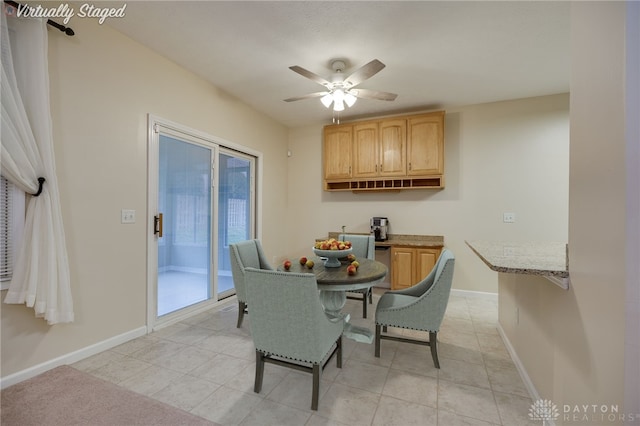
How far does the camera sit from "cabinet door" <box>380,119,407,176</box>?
4.09 metres

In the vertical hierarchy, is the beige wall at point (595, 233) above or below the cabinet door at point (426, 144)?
below

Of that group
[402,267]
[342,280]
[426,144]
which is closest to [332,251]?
[342,280]

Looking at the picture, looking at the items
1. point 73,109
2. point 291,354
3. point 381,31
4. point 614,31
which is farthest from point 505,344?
point 73,109

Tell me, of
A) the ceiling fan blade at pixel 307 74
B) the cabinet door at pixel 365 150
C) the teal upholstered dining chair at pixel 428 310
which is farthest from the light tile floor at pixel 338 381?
the cabinet door at pixel 365 150

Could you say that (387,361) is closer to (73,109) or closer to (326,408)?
(326,408)

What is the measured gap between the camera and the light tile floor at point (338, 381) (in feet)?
5.37

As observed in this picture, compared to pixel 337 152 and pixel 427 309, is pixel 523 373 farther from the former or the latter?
pixel 337 152

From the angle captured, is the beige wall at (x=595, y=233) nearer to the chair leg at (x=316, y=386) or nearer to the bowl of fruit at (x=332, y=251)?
the chair leg at (x=316, y=386)

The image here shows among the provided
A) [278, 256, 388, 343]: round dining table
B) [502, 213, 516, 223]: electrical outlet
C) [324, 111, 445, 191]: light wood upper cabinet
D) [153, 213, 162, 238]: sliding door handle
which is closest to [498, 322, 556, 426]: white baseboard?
[278, 256, 388, 343]: round dining table

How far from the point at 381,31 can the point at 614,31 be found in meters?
1.74

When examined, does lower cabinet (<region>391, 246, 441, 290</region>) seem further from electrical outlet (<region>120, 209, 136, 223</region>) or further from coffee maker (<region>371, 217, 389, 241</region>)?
electrical outlet (<region>120, 209, 136, 223</region>)

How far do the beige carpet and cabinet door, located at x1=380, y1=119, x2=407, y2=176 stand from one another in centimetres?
363

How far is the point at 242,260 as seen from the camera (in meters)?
2.78

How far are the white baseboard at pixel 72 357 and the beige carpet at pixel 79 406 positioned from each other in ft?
0.13
